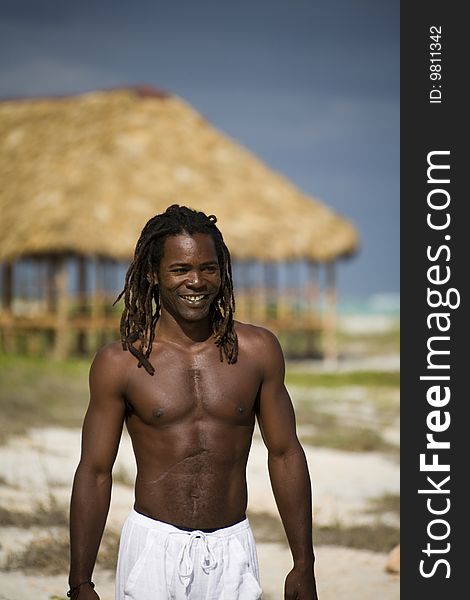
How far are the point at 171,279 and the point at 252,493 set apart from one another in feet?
14.1

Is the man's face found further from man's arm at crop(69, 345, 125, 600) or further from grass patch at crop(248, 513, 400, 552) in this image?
grass patch at crop(248, 513, 400, 552)

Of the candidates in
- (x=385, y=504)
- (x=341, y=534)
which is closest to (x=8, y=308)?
(x=385, y=504)

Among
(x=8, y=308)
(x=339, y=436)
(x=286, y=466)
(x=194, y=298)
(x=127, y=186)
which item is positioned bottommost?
(x=339, y=436)

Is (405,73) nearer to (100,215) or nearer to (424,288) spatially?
(424,288)

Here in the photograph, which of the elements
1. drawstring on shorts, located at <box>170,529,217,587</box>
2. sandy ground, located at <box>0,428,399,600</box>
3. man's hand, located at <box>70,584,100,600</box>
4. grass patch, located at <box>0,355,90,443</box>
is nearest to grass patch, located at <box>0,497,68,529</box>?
sandy ground, located at <box>0,428,399,600</box>

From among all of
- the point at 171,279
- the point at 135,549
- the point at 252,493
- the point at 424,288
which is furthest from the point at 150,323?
the point at 252,493

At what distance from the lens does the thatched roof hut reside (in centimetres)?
1556

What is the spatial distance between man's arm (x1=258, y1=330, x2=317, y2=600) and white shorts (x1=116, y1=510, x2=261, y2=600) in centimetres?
13

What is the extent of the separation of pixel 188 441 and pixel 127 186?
1430cm

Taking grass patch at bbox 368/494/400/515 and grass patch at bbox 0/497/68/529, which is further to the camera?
grass patch at bbox 368/494/400/515

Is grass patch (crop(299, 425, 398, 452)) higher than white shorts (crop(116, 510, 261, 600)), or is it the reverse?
white shorts (crop(116, 510, 261, 600))

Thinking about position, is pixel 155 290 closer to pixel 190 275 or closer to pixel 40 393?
pixel 190 275

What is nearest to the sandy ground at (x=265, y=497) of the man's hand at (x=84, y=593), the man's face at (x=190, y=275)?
the man's hand at (x=84, y=593)

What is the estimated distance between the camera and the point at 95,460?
235 centimetres
